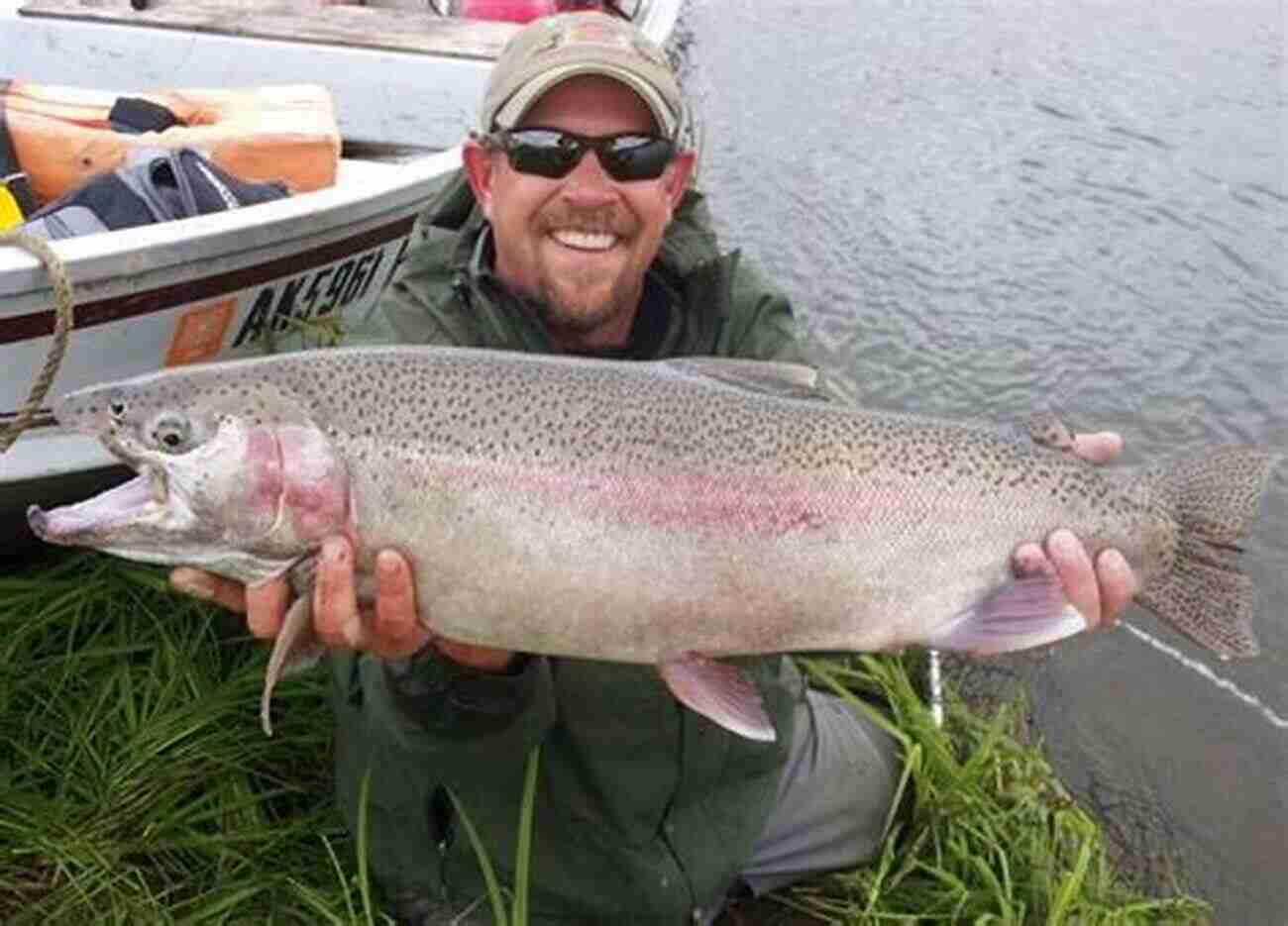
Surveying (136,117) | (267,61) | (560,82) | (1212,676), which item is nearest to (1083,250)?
(1212,676)

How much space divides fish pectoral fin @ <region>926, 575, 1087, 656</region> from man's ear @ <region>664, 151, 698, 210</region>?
1.32 metres

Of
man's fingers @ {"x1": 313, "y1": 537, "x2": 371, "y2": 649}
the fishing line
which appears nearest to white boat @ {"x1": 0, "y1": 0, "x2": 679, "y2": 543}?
man's fingers @ {"x1": 313, "y1": 537, "x2": 371, "y2": 649}

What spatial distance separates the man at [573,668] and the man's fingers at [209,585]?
0.33 m

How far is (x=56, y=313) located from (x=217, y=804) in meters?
1.43

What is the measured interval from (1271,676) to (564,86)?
4221mm

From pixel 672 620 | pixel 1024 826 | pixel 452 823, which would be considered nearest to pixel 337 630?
pixel 672 620

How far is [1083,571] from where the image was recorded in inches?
110

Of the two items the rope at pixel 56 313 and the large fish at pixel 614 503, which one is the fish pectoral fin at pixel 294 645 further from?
the rope at pixel 56 313

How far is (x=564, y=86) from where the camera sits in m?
3.36

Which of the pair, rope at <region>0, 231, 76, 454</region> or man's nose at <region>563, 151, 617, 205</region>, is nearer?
man's nose at <region>563, 151, 617, 205</region>

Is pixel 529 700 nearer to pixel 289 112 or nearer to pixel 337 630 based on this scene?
pixel 337 630

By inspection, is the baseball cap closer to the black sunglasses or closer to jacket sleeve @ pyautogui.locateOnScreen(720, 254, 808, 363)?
the black sunglasses

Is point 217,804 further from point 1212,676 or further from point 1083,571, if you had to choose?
point 1212,676

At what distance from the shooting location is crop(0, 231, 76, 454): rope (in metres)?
3.73
